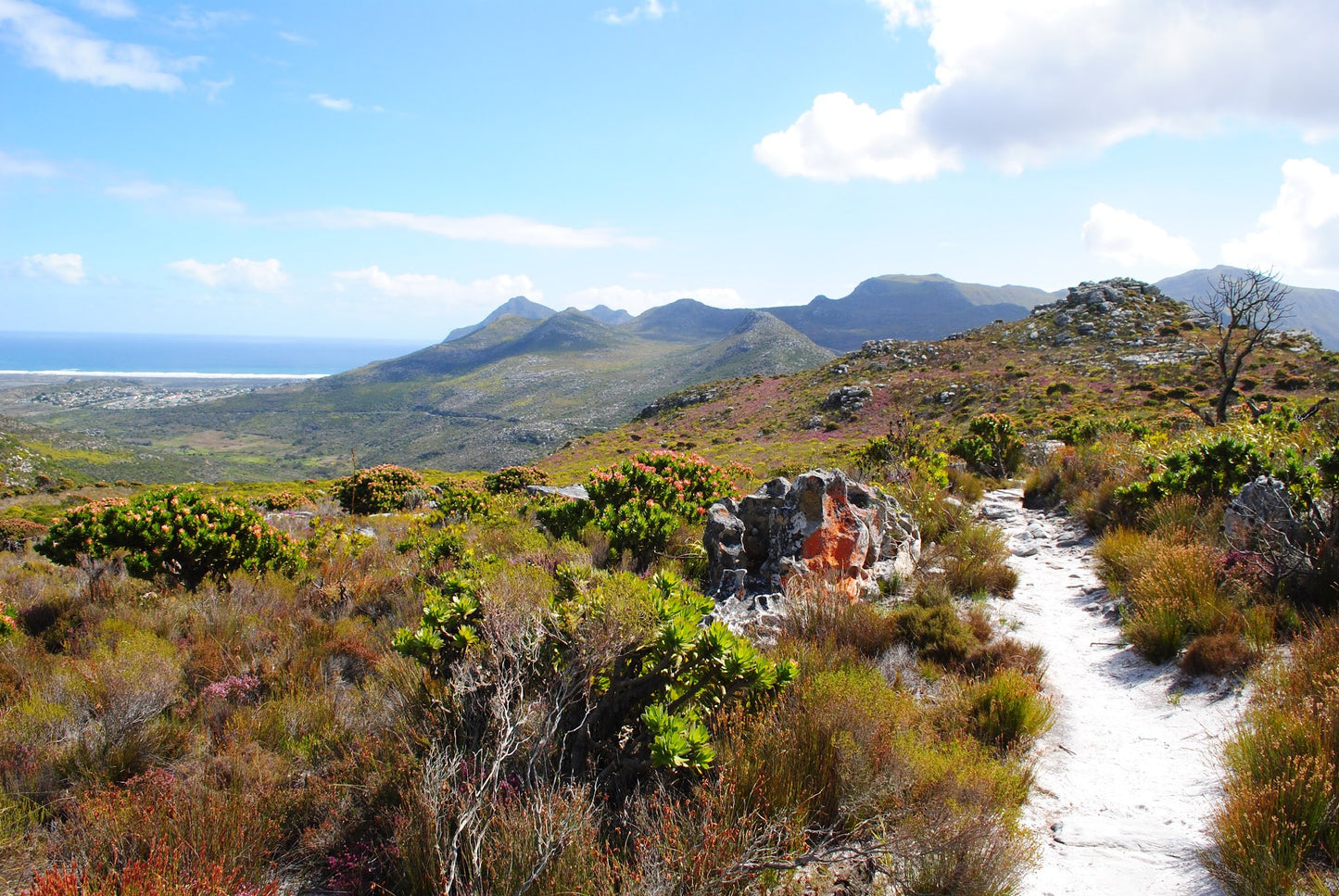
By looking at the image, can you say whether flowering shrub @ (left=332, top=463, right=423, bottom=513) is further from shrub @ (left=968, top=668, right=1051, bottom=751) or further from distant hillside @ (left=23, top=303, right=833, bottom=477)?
distant hillside @ (left=23, top=303, right=833, bottom=477)

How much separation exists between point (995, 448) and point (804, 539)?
11479 millimetres

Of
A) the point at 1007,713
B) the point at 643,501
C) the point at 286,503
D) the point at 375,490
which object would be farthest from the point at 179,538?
the point at 286,503

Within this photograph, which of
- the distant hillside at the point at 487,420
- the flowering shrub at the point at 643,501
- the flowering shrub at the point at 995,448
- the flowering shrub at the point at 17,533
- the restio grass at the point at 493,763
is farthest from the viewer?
the distant hillside at the point at 487,420

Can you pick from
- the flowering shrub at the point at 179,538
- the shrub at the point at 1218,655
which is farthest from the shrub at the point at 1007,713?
the flowering shrub at the point at 179,538

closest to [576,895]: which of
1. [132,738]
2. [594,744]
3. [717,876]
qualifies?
[717,876]

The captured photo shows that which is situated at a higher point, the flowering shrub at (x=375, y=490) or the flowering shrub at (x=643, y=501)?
the flowering shrub at (x=643, y=501)

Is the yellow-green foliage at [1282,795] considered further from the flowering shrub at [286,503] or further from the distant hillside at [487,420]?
the distant hillside at [487,420]

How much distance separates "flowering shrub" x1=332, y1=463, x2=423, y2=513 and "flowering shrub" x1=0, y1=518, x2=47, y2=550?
7.63 m

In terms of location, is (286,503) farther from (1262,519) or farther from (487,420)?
(487,420)

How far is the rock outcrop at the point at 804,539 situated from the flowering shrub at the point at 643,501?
99 centimetres

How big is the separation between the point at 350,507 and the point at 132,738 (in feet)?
49.1

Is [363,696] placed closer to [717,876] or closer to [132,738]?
[132,738]

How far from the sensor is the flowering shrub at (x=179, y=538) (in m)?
7.53

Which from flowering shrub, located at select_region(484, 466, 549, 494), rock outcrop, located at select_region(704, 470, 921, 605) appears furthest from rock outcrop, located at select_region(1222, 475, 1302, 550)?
flowering shrub, located at select_region(484, 466, 549, 494)
